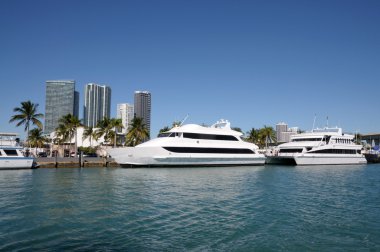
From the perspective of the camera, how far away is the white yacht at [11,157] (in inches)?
1551

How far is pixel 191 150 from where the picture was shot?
151 ft

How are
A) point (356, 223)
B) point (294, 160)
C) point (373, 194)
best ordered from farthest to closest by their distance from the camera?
point (294, 160) → point (373, 194) → point (356, 223)

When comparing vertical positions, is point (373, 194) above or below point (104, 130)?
below

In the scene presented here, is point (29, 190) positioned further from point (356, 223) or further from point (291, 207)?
point (356, 223)

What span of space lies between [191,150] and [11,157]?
954 inches

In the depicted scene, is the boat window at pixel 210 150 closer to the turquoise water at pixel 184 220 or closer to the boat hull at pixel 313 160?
the boat hull at pixel 313 160

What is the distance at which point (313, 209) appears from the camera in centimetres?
1669

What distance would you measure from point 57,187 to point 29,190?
2.06m

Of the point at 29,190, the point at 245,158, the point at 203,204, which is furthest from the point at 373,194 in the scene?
Answer: the point at 245,158

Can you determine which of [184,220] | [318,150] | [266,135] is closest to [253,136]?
[266,135]

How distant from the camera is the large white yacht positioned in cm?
4288

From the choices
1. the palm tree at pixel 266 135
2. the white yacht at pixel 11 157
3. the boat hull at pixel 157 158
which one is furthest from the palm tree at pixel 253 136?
the white yacht at pixel 11 157

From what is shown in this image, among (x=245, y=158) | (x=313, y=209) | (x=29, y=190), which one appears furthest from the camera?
(x=245, y=158)

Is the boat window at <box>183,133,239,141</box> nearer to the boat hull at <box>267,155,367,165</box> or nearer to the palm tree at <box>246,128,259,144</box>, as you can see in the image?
the boat hull at <box>267,155,367,165</box>
